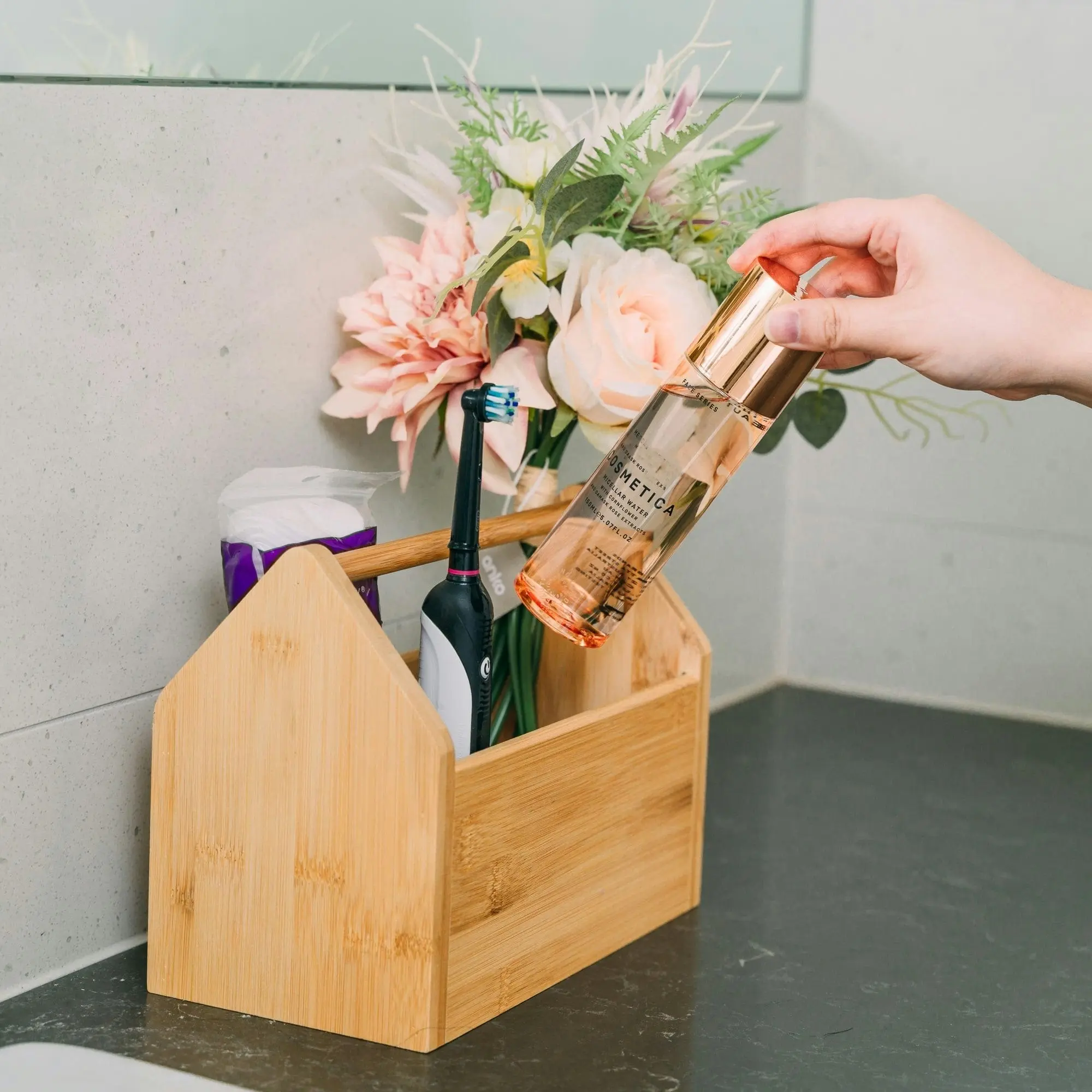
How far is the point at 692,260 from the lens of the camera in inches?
35.5

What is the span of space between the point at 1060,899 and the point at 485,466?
52cm

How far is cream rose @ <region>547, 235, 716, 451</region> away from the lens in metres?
0.83

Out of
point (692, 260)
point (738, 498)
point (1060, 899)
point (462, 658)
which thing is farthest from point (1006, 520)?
point (462, 658)

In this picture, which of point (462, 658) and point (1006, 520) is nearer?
point (462, 658)

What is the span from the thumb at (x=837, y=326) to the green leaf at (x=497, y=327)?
0.22 m

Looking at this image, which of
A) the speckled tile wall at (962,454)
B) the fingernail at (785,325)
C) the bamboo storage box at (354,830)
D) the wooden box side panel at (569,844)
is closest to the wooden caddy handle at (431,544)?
the bamboo storage box at (354,830)

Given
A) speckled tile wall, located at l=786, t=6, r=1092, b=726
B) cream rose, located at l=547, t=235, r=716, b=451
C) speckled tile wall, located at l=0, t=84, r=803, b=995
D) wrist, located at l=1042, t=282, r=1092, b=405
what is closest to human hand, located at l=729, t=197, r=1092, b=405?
wrist, located at l=1042, t=282, r=1092, b=405

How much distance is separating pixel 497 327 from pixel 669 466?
0.19 metres

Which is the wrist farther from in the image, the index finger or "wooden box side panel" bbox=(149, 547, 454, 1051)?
"wooden box side panel" bbox=(149, 547, 454, 1051)

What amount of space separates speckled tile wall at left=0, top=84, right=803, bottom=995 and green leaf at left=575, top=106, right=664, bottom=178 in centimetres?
19

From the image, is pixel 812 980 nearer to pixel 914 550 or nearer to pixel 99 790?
pixel 99 790

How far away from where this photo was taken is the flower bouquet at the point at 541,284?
0.84 metres

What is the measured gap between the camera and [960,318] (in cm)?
71

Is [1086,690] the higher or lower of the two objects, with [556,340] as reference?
lower
